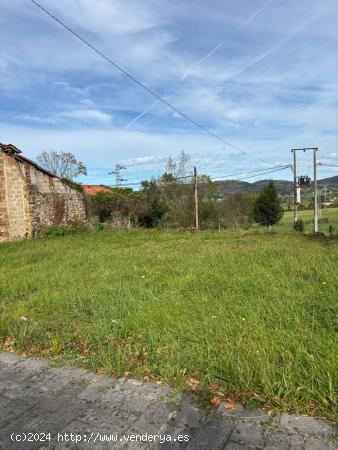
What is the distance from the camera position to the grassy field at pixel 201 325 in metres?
2.35

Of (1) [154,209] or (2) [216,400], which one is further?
(1) [154,209]

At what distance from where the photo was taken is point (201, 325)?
3.31 meters

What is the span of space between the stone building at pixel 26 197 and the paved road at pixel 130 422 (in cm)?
1313

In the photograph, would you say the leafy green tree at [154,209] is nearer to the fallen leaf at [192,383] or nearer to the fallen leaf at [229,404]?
the fallen leaf at [192,383]

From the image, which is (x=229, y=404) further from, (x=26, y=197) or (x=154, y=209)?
(x=154, y=209)

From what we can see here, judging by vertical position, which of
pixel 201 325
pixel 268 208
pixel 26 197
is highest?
pixel 26 197

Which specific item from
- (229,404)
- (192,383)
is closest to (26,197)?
(192,383)

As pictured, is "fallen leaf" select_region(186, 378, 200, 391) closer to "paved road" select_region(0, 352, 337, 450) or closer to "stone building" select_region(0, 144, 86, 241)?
"paved road" select_region(0, 352, 337, 450)

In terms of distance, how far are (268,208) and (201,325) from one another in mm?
41784

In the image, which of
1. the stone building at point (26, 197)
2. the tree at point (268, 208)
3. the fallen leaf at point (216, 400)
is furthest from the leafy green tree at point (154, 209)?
the fallen leaf at point (216, 400)

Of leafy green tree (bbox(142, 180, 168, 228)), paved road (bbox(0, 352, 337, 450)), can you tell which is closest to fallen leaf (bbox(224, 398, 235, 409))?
paved road (bbox(0, 352, 337, 450))

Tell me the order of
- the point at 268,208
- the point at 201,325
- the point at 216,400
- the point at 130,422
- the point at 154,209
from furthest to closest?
the point at 268,208 < the point at 154,209 < the point at 201,325 < the point at 216,400 < the point at 130,422

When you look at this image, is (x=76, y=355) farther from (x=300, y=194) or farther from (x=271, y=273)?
(x=300, y=194)

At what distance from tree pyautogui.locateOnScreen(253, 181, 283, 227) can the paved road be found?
139ft
